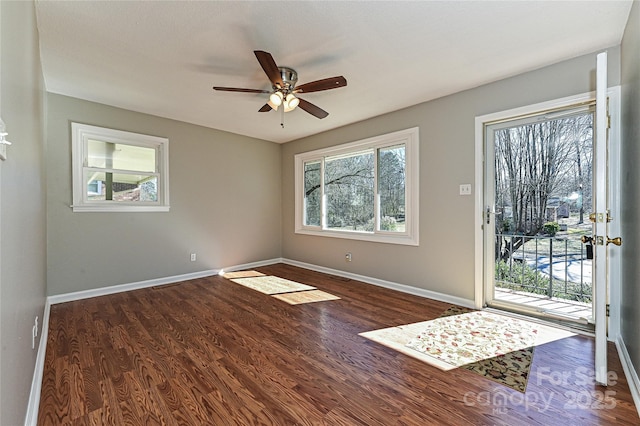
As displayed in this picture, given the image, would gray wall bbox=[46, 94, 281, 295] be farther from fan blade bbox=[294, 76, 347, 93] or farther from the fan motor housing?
fan blade bbox=[294, 76, 347, 93]

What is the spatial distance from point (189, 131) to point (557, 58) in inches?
183

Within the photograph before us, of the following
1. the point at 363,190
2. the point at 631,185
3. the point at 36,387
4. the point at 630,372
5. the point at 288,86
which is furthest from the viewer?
the point at 363,190

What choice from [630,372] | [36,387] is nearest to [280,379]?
[36,387]

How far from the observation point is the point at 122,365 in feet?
6.74

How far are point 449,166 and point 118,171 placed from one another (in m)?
4.36

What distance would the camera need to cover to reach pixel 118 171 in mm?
3861

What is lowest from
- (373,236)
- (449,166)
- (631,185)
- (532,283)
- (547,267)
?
(532,283)

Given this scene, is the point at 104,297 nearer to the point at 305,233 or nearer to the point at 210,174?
the point at 210,174

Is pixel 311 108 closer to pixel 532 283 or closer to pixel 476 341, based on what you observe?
pixel 476 341

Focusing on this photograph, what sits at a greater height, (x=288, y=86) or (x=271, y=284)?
(x=288, y=86)

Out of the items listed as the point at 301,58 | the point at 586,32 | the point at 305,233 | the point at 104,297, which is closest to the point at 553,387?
the point at 586,32

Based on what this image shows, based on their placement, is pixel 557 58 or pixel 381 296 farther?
pixel 381 296

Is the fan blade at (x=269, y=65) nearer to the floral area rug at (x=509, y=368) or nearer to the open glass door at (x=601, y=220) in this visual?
the open glass door at (x=601, y=220)

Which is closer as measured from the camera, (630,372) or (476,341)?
(630,372)
